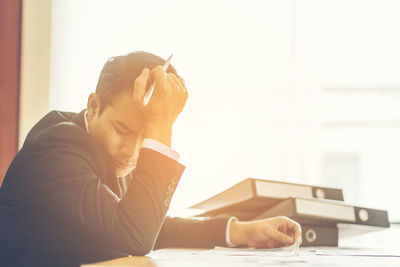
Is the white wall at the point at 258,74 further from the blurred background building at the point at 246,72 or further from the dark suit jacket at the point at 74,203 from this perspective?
the dark suit jacket at the point at 74,203

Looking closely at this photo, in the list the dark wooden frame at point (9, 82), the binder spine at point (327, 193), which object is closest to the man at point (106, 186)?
the binder spine at point (327, 193)

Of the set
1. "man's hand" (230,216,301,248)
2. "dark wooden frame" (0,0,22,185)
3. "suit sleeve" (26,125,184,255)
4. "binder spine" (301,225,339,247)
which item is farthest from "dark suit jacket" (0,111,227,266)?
"dark wooden frame" (0,0,22,185)

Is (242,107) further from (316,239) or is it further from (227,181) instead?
(316,239)

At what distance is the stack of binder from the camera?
1058mm

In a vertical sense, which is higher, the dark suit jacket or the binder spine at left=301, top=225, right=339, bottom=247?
the dark suit jacket

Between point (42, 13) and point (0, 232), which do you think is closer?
point (0, 232)

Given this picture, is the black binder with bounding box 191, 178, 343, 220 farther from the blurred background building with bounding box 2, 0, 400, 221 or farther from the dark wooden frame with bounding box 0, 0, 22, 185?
the dark wooden frame with bounding box 0, 0, 22, 185

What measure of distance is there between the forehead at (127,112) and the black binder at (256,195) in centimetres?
34

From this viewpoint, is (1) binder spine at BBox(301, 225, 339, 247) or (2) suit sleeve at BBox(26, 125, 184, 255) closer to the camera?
(2) suit sleeve at BBox(26, 125, 184, 255)

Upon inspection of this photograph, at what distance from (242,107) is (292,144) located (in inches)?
11.2

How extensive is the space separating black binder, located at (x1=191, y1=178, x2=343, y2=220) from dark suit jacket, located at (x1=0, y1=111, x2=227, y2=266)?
1.05 feet

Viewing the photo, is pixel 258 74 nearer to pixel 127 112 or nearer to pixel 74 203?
pixel 127 112

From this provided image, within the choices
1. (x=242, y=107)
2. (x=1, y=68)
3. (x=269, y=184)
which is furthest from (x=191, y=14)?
(x=269, y=184)

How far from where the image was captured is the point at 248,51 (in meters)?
2.20
